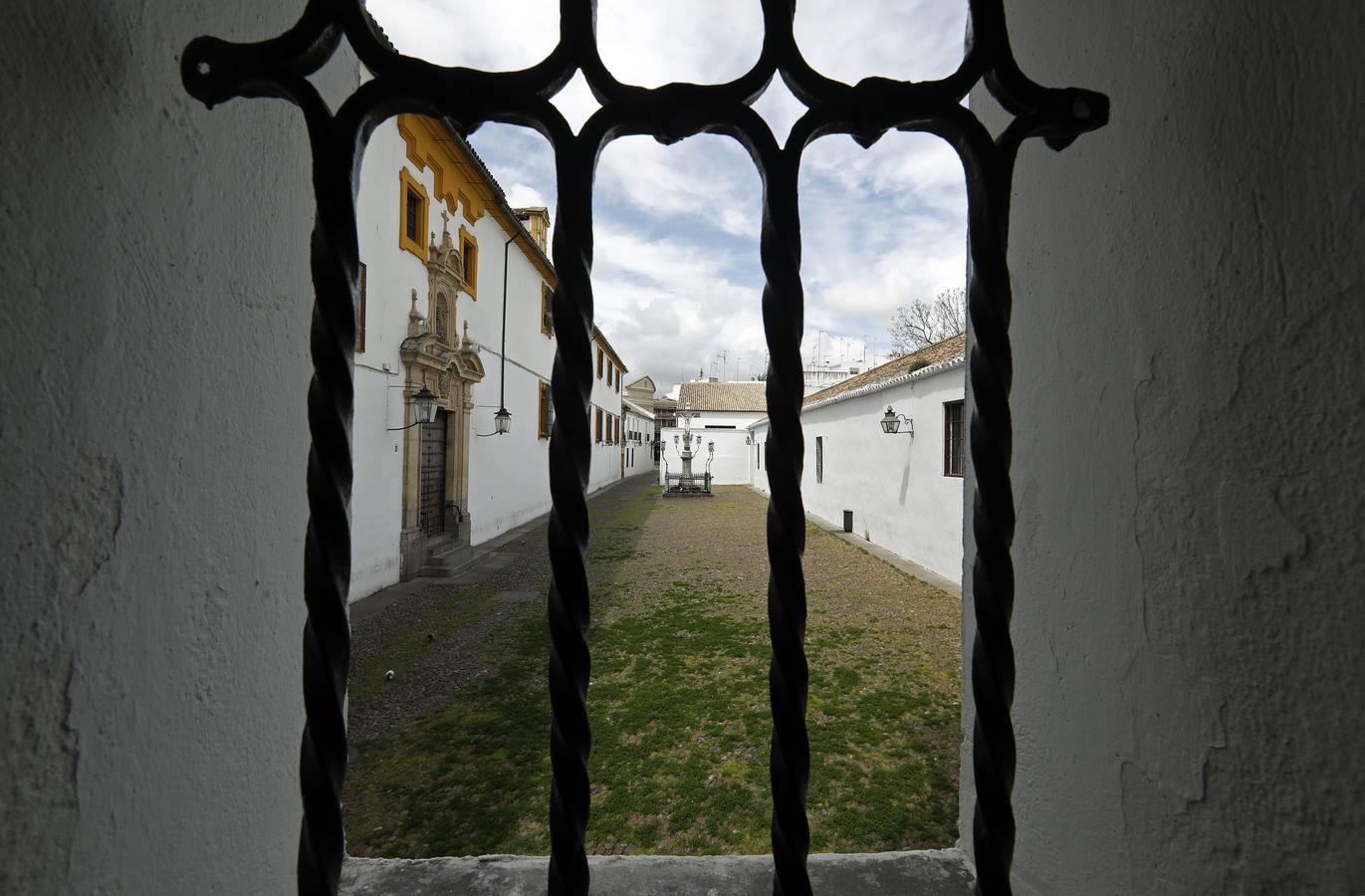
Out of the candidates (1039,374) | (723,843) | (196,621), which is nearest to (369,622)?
(723,843)

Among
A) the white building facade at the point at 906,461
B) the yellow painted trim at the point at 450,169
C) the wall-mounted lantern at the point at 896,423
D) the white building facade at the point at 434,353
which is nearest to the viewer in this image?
the white building facade at the point at 434,353

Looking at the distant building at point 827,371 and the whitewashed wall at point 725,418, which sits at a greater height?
the distant building at point 827,371

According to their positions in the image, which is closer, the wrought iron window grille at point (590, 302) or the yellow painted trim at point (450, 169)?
the wrought iron window grille at point (590, 302)

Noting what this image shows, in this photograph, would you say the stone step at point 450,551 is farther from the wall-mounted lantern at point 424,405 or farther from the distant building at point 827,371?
the distant building at point 827,371

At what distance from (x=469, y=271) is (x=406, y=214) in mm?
2595

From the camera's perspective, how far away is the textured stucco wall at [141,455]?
2.02ft

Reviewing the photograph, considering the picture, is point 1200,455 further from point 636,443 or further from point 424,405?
point 636,443

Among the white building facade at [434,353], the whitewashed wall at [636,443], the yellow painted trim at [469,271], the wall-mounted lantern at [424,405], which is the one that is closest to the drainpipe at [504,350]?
the white building facade at [434,353]

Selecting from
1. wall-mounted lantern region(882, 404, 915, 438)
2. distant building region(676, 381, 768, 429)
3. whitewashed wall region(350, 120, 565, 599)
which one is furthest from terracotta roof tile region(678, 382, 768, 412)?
wall-mounted lantern region(882, 404, 915, 438)

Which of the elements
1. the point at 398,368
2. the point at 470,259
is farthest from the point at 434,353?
the point at 470,259

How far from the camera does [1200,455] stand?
0.80 m

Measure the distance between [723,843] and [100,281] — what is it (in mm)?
3397

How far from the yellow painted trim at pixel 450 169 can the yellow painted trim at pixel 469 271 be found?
1.07ft

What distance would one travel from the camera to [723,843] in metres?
3.11
